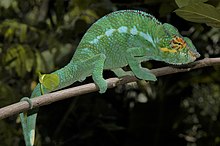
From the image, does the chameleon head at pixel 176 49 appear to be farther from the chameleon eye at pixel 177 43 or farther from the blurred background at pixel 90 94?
the blurred background at pixel 90 94

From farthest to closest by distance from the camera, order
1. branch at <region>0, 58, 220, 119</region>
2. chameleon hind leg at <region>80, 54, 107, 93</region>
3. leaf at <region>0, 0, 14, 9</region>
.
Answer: leaf at <region>0, 0, 14, 9</region> < chameleon hind leg at <region>80, 54, 107, 93</region> < branch at <region>0, 58, 220, 119</region>

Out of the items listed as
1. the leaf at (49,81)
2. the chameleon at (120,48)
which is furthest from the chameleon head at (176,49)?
the leaf at (49,81)

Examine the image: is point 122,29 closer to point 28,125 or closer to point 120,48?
point 120,48

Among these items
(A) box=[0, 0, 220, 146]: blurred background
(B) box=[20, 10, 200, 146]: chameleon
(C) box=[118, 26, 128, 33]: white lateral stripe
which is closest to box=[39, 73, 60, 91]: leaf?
(B) box=[20, 10, 200, 146]: chameleon

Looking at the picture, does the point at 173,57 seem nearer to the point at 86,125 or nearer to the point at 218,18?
the point at 218,18

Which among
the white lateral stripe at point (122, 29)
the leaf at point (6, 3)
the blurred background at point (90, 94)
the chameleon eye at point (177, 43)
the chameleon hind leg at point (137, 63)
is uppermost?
the white lateral stripe at point (122, 29)

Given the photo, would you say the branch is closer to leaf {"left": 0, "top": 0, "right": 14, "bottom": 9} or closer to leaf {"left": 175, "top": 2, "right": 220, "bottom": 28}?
leaf {"left": 175, "top": 2, "right": 220, "bottom": 28}

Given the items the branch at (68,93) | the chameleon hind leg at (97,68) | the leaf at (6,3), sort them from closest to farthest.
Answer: the branch at (68,93) → the chameleon hind leg at (97,68) → the leaf at (6,3)

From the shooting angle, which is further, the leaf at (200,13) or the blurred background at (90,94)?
the blurred background at (90,94)

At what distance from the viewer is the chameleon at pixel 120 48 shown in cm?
65

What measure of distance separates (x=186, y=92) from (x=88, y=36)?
164 cm

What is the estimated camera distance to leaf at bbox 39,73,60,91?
2.04ft

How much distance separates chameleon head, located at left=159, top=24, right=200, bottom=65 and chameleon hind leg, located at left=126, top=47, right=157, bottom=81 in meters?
0.03

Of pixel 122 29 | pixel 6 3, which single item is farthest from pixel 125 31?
pixel 6 3
